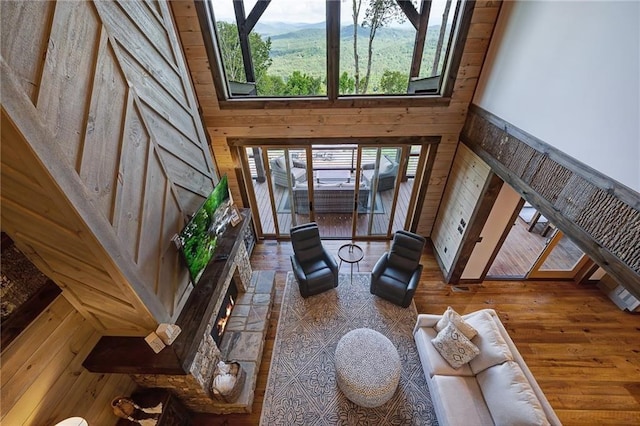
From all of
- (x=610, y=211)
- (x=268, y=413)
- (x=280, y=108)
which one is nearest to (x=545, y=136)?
(x=610, y=211)

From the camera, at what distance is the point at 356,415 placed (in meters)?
3.13

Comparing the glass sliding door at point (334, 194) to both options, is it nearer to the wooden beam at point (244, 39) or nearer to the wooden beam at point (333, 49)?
the wooden beam at point (333, 49)

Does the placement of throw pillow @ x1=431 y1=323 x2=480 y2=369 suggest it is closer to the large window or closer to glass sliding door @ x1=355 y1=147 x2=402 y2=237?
glass sliding door @ x1=355 y1=147 x2=402 y2=237

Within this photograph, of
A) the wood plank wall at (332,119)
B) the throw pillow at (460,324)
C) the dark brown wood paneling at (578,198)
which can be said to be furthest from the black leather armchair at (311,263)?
the dark brown wood paneling at (578,198)

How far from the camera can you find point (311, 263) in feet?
14.9

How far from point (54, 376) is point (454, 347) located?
12.5 ft

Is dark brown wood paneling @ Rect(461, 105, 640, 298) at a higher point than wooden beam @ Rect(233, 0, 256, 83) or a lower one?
lower

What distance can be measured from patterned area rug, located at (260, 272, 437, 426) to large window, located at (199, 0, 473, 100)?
3.28 meters

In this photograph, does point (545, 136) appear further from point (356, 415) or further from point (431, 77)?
point (356, 415)

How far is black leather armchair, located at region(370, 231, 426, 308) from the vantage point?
13.7 feet

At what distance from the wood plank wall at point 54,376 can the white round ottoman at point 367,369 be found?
94.6 inches

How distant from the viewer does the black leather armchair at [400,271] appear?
4.17 m

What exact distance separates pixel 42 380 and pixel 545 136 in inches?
186

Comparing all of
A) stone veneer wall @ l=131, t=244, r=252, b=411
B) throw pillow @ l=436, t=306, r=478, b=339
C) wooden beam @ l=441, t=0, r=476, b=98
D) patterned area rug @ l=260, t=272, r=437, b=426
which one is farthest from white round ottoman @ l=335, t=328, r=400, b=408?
wooden beam @ l=441, t=0, r=476, b=98
